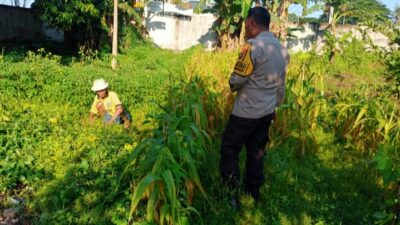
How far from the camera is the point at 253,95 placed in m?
3.32

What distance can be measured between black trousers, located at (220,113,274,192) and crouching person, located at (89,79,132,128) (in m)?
2.55

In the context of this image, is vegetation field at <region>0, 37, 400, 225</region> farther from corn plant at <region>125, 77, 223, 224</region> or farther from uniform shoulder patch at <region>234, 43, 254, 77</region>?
uniform shoulder patch at <region>234, 43, 254, 77</region>

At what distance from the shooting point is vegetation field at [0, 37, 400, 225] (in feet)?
10.1

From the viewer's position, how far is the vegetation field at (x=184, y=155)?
3070 mm

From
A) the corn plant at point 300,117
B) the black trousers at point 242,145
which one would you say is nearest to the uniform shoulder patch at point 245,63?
the black trousers at point 242,145

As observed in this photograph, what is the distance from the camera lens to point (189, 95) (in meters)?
4.54

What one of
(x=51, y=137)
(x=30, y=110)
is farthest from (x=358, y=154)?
(x=30, y=110)

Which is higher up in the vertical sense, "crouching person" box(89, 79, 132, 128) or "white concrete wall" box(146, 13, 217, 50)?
"white concrete wall" box(146, 13, 217, 50)

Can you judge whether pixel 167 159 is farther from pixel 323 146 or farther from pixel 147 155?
pixel 323 146

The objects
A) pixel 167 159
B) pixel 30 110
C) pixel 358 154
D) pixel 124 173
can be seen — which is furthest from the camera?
pixel 30 110

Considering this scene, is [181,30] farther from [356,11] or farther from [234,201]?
[234,201]

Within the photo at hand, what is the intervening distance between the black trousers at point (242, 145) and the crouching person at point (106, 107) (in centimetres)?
255

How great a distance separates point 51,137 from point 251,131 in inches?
97.6

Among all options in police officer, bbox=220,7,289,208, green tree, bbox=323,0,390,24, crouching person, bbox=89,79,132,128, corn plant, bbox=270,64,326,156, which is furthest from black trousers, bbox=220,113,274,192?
green tree, bbox=323,0,390,24
